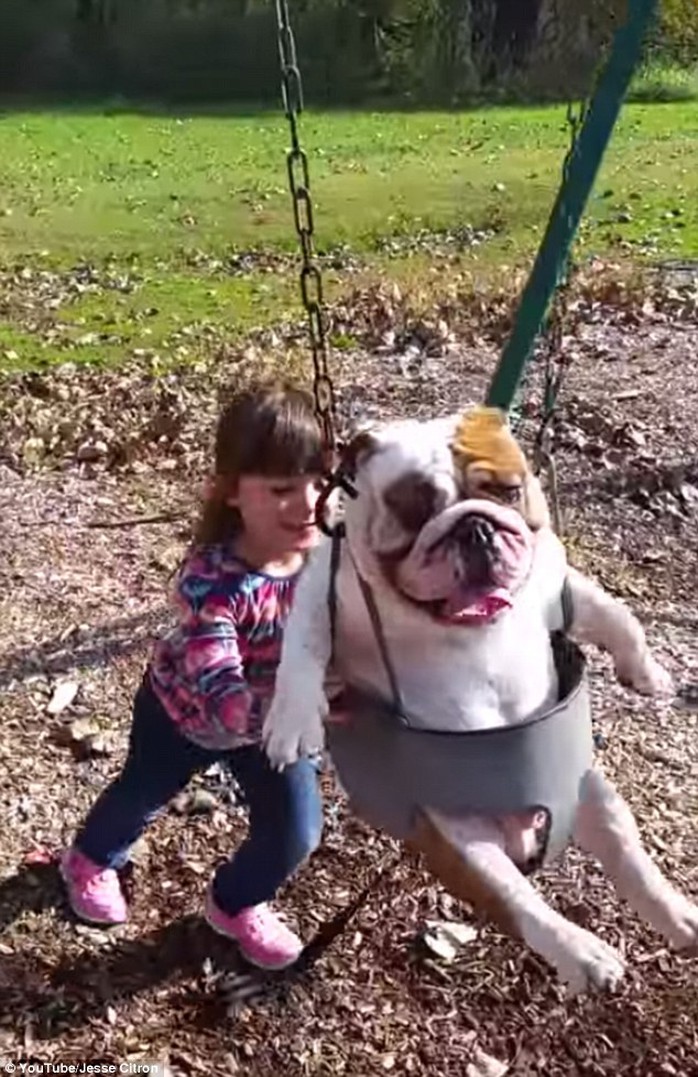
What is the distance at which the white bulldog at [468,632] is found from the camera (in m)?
1.68

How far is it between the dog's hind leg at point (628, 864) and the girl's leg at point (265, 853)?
52 cm

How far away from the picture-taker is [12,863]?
112 inches

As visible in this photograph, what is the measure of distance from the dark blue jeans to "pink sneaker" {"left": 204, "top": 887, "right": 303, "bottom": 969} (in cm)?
2

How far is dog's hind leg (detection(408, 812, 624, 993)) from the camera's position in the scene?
168 cm

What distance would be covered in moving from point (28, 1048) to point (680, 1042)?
97 centimetres

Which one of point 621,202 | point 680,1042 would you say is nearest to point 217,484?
point 680,1042

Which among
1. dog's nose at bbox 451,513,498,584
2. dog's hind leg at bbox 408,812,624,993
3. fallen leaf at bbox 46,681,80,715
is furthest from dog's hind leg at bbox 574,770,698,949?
fallen leaf at bbox 46,681,80,715

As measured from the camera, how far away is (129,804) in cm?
255

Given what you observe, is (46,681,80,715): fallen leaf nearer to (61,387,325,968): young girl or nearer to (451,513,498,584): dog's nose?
(61,387,325,968): young girl

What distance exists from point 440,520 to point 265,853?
0.95 metres

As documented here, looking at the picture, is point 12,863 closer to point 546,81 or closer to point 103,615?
point 103,615

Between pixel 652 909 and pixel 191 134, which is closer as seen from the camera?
pixel 652 909

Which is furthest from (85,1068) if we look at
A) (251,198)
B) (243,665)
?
(251,198)

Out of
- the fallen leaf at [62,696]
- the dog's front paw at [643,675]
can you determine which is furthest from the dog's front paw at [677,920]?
the fallen leaf at [62,696]
